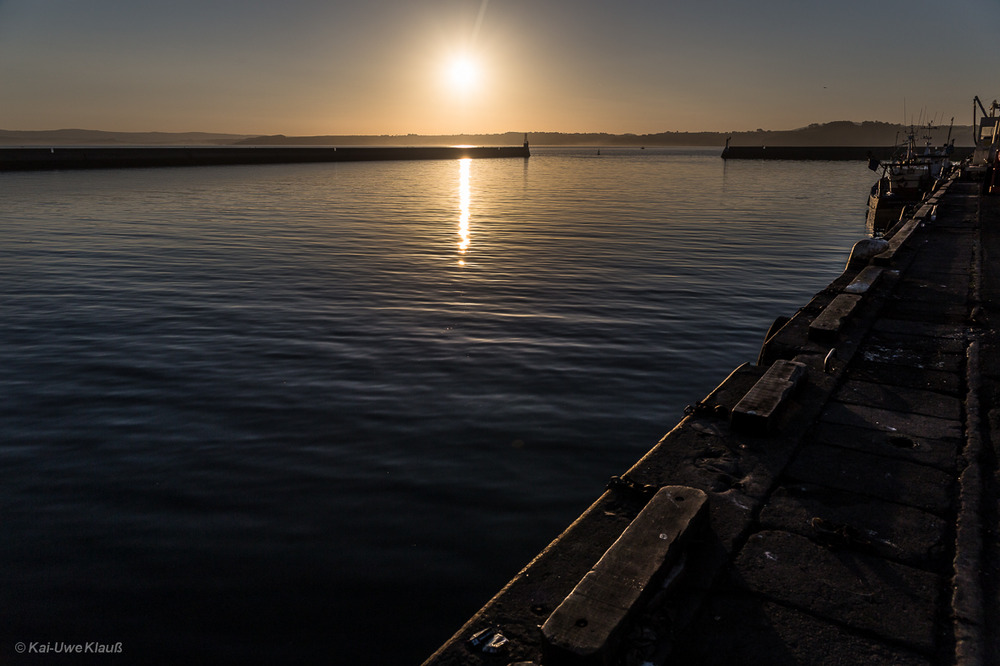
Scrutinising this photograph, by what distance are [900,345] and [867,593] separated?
4868mm

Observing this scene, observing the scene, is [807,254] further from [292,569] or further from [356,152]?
[356,152]

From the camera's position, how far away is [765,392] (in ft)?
16.4

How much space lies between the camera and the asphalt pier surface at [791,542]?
273cm

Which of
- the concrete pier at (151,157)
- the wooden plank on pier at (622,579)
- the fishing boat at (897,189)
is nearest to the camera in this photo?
the wooden plank on pier at (622,579)

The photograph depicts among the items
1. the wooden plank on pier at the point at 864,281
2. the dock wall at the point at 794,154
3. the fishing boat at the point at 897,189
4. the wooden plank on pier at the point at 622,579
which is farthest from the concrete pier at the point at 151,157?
the wooden plank on pier at the point at 622,579

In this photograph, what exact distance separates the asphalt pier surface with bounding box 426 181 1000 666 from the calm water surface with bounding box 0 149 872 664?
4.69ft

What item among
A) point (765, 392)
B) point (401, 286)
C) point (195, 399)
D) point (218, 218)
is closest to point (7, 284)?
point (401, 286)

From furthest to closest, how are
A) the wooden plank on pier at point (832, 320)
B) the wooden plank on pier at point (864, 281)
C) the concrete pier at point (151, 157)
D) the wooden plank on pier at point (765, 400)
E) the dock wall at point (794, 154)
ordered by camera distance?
the dock wall at point (794, 154) → the concrete pier at point (151, 157) → the wooden plank on pier at point (864, 281) → the wooden plank on pier at point (832, 320) → the wooden plank on pier at point (765, 400)

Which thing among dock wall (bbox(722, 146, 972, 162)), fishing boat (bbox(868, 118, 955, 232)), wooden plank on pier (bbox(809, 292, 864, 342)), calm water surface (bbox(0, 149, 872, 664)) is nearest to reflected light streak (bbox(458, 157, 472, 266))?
calm water surface (bbox(0, 149, 872, 664))

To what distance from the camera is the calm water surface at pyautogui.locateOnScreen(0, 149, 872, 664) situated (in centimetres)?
443

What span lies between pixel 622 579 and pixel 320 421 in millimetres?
5236

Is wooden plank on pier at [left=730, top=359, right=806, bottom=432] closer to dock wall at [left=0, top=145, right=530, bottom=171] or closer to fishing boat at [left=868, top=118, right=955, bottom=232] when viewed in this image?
fishing boat at [left=868, top=118, right=955, bottom=232]

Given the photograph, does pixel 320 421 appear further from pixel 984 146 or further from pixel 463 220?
pixel 984 146

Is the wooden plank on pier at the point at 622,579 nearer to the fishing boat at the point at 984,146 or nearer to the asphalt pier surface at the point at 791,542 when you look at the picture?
the asphalt pier surface at the point at 791,542
